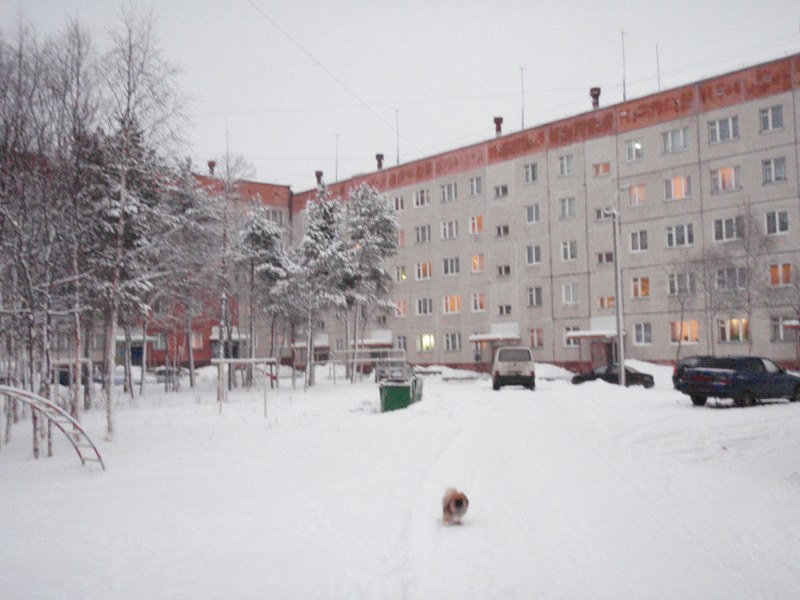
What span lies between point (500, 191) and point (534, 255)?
6123 mm

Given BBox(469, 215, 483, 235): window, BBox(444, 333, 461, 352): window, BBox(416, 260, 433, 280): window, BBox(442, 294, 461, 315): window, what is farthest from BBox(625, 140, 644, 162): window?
BBox(444, 333, 461, 352): window

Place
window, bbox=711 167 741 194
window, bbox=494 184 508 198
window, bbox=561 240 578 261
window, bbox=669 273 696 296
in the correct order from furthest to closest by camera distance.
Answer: window, bbox=494 184 508 198
window, bbox=561 240 578 261
window, bbox=711 167 741 194
window, bbox=669 273 696 296

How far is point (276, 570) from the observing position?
20.2 ft

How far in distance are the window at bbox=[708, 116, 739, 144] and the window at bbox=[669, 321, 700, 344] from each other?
A: 11.5 metres

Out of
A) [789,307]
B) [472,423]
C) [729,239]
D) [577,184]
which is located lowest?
[472,423]

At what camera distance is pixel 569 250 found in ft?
155

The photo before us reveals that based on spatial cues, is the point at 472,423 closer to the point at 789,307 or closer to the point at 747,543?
the point at 747,543

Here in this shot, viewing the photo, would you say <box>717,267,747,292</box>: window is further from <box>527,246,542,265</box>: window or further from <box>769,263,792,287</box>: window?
<box>527,246,542,265</box>: window

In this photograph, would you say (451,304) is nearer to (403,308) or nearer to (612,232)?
(403,308)

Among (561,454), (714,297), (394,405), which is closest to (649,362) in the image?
(714,297)

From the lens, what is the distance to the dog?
742cm

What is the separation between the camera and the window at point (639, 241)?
4362 cm

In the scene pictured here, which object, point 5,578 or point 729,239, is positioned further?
point 729,239

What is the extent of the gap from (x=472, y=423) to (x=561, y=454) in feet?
17.6
